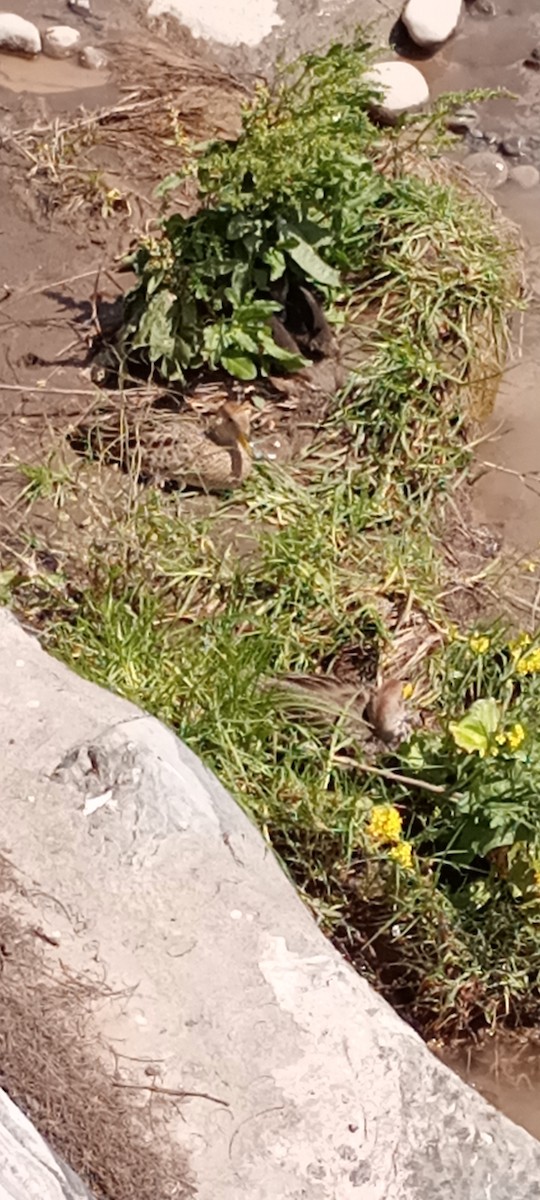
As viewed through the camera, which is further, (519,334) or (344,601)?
(519,334)

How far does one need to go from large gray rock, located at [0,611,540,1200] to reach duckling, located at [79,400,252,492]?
52.9 inches

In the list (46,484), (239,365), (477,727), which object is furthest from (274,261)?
(477,727)

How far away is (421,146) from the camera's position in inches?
206

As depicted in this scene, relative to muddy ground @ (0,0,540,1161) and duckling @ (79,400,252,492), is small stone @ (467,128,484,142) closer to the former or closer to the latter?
muddy ground @ (0,0,540,1161)

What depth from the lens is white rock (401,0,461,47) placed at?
5.95 m

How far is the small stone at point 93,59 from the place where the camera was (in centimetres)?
561

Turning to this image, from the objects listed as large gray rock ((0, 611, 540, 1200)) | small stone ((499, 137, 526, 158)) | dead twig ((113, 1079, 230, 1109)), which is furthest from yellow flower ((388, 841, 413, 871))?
small stone ((499, 137, 526, 158))

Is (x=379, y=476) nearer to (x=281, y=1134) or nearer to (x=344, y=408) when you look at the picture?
(x=344, y=408)

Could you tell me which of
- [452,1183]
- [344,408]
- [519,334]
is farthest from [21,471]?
[452,1183]

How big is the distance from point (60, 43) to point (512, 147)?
1.95 metres

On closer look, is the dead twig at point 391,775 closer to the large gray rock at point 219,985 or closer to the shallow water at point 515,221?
the large gray rock at point 219,985

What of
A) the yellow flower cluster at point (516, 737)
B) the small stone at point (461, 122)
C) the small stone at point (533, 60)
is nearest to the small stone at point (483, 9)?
the small stone at point (533, 60)

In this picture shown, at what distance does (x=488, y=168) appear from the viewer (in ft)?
18.5

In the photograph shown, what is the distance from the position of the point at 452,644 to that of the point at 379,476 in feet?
2.34
